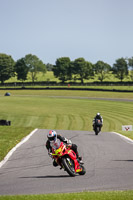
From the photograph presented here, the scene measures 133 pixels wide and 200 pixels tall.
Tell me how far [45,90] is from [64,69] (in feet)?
194

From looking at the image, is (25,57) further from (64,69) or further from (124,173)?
(124,173)

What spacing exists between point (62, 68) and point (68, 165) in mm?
148607

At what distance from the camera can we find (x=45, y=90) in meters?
100

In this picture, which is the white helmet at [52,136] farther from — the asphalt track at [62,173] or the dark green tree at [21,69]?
the dark green tree at [21,69]

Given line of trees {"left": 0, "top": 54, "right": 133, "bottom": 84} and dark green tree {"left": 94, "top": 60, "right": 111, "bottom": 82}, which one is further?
dark green tree {"left": 94, "top": 60, "right": 111, "bottom": 82}

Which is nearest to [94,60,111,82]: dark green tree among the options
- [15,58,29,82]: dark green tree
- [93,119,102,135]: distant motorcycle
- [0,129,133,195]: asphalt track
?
[15,58,29,82]: dark green tree

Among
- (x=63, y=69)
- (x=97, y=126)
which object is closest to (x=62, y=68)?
(x=63, y=69)

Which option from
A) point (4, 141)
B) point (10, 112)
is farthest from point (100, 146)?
point (10, 112)

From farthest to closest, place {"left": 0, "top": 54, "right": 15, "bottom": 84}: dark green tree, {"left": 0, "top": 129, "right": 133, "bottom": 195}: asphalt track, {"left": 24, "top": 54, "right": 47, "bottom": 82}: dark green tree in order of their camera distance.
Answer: {"left": 24, "top": 54, "right": 47, "bottom": 82}: dark green tree
{"left": 0, "top": 54, "right": 15, "bottom": 84}: dark green tree
{"left": 0, "top": 129, "right": 133, "bottom": 195}: asphalt track

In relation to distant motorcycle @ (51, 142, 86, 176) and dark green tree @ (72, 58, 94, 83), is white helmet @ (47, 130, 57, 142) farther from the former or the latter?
dark green tree @ (72, 58, 94, 83)

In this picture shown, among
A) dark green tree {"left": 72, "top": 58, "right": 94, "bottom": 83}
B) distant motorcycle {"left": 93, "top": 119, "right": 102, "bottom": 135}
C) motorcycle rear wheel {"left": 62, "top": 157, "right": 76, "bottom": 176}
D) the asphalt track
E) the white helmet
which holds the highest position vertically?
dark green tree {"left": 72, "top": 58, "right": 94, "bottom": 83}

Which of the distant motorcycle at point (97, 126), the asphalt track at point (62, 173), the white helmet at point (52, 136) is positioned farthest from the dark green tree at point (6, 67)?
the white helmet at point (52, 136)

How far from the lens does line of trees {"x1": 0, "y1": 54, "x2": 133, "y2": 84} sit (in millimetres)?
146250

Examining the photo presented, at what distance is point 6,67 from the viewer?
14412cm
